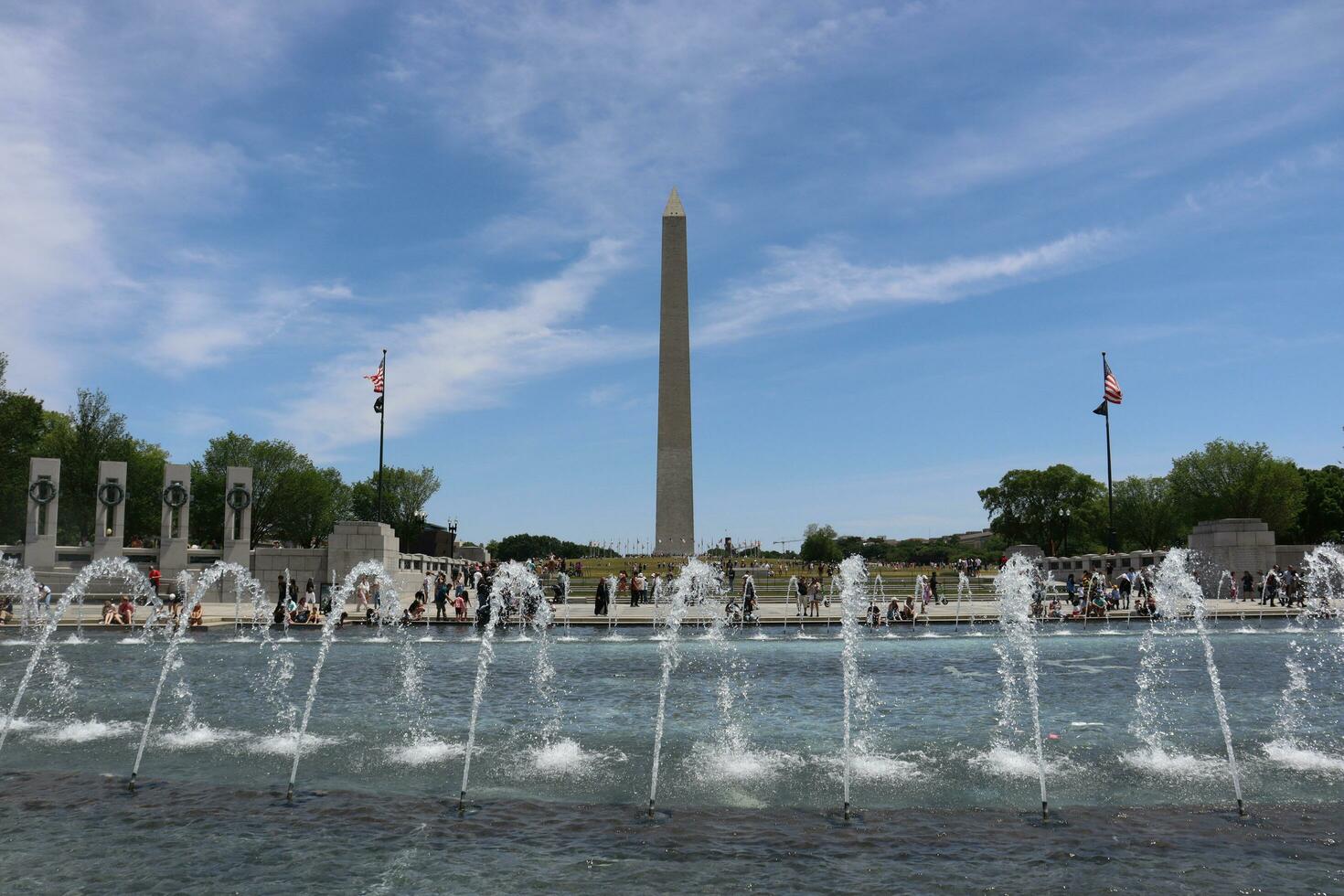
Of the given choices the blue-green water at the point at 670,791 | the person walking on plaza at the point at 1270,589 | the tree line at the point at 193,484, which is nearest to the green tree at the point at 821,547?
the tree line at the point at 193,484

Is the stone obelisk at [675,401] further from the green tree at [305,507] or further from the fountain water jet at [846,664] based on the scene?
the fountain water jet at [846,664]

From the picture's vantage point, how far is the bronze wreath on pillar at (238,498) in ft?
125

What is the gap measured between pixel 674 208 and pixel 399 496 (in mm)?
47735

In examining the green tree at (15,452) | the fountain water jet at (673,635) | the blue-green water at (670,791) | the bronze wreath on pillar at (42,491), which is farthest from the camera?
the green tree at (15,452)

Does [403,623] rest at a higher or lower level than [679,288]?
lower

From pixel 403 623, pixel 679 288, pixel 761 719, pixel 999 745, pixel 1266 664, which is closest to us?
pixel 999 745

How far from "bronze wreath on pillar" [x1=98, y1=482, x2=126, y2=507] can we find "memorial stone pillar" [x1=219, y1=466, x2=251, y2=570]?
3619mm

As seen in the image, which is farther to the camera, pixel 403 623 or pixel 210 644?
pixel 403 623

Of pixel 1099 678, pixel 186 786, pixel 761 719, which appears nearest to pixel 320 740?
pixel 186 786

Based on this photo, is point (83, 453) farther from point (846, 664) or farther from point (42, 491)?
point (846, 664)

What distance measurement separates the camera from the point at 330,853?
298 inches

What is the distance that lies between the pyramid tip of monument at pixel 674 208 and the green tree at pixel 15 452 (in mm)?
35564

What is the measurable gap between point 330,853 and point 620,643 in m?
17.9

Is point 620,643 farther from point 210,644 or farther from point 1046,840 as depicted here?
point 1046,840
